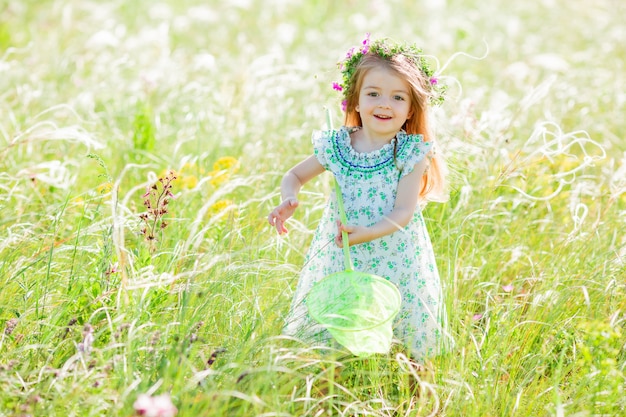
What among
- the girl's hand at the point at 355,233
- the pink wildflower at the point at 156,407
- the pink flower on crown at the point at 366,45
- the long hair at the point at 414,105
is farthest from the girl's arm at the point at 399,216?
the pink wildflower at the point at 156,407

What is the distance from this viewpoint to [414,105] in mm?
2877

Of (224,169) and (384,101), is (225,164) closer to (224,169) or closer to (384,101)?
(224,169)

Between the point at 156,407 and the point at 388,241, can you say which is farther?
the point at 388,241

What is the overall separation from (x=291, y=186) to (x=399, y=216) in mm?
417

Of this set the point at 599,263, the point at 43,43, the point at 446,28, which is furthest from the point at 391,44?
the point at 446,28

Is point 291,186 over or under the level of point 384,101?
under

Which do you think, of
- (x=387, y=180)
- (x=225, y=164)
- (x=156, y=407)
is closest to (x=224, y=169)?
(x=225, y=164)

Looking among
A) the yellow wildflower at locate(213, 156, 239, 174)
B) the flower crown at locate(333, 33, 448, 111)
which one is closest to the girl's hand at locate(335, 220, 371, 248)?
the flower crown at locate(333, 33, 448, 111)

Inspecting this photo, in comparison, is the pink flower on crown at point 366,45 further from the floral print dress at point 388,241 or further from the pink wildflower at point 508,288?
the pink wildflower at point 508,288

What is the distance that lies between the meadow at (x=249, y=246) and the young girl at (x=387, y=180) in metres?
0.11

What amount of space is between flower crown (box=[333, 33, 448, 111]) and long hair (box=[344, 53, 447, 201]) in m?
0.02

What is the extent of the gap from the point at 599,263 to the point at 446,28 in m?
4.56

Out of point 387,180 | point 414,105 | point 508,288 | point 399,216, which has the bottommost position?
point 508,288

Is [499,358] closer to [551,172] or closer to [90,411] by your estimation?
[90,411]
